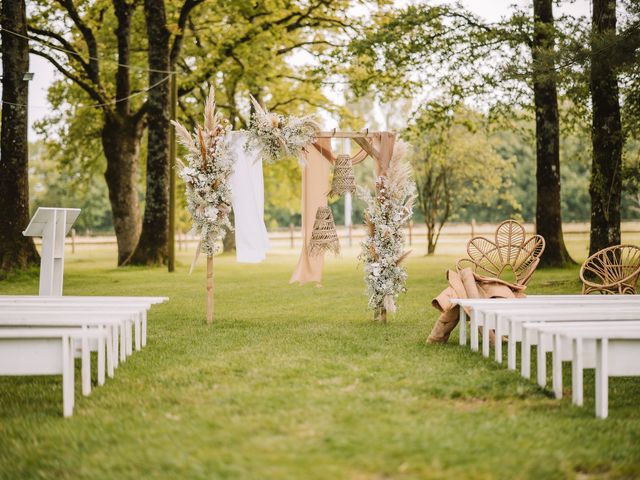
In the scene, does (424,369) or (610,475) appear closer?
(610,475)

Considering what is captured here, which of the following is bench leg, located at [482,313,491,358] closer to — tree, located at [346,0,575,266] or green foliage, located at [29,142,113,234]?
tree, located at [346,0,575,266]

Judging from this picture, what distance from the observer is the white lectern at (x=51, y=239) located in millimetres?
8172

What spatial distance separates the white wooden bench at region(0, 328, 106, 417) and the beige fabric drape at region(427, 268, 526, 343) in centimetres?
382

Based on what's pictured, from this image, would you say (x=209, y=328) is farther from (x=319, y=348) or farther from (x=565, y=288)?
(x=565, y=288)

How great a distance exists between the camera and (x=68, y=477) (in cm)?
347

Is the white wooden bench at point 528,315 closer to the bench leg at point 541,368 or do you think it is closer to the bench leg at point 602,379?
the bench leg at point 541,368

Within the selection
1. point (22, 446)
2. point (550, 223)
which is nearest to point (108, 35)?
point (550, 223)

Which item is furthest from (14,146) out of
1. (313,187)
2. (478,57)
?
(478,57)

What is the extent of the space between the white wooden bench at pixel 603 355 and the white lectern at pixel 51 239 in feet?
19.2

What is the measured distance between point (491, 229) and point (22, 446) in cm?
4153

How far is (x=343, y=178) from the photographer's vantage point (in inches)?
357

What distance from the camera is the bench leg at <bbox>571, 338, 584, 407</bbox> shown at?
4.54 metres

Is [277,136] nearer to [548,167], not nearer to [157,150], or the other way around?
[548,167]

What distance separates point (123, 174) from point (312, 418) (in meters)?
18.7
